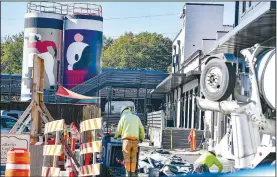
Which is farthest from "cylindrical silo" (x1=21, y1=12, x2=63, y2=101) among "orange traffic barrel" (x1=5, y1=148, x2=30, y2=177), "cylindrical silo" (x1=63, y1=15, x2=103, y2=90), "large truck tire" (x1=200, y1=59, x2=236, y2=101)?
"large truck tire" (x1=200, y1=59, x2=236, y2=101)

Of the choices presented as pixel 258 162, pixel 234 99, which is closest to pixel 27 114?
pixel 234 99

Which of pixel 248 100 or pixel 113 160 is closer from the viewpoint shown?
pixel 248 100

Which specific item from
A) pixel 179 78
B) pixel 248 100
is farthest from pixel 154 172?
pixel 179 78

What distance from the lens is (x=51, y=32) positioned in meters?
44.4

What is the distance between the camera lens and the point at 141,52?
8588cm

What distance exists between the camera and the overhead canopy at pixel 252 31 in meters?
13.5

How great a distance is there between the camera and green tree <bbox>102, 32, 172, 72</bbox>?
83062mm

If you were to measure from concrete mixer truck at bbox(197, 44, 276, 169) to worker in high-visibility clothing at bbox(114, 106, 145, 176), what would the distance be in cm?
259

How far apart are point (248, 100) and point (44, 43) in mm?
35779

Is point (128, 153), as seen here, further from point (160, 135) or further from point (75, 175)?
point (160, 135)

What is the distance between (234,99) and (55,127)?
401cm

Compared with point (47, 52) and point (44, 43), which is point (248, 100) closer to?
point (47, 52)

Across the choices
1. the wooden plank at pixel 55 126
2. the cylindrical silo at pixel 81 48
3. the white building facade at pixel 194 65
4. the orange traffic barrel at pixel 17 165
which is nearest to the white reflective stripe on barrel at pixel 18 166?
the orange traffic barrel at pixel 17 165

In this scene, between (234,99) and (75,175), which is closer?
(234,99)
